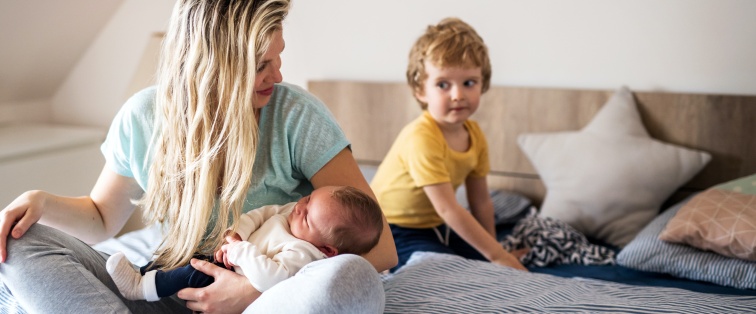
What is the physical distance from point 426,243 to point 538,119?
88 centimetres

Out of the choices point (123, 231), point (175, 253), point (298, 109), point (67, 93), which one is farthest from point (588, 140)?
point (67, 93)

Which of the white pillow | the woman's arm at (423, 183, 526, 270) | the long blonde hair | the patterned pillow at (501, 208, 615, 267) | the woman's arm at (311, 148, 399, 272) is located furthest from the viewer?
Answer: the white pillow

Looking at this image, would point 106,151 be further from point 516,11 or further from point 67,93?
point 67,93

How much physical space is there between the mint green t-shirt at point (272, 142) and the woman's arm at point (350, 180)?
0.02 meters

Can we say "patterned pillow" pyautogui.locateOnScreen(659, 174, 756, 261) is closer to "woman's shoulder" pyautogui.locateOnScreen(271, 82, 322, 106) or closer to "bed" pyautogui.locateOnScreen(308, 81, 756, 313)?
"bed" pyautogui.locateOnScreen(308, 81, 756, 313)

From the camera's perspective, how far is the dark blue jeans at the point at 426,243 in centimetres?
215

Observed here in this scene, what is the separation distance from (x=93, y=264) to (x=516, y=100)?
181 cm

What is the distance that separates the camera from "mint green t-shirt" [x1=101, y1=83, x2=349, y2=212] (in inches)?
63.6

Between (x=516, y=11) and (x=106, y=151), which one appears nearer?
(x=106, y=151)

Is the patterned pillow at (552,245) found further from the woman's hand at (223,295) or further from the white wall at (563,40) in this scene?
the woman's hand at (223,295)

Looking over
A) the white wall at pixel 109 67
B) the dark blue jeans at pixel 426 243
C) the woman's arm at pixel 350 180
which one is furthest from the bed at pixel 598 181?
the white wall at pixel 109 67

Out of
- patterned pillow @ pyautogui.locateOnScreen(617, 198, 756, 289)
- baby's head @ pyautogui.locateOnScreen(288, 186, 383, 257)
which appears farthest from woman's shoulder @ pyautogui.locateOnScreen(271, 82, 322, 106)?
patterned pillow @ pyautogui.locateOnScreen(617, 198, 756, 289)

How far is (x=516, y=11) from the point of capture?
2.86 meters

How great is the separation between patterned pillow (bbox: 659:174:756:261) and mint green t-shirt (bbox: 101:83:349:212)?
1.07 m
